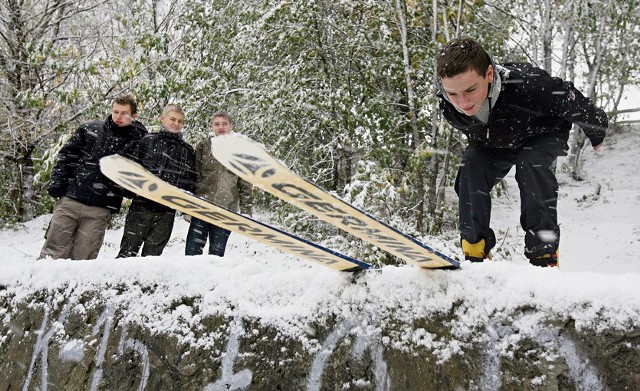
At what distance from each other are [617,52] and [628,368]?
16.7 meters

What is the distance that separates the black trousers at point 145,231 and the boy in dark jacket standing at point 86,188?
0.62 feet

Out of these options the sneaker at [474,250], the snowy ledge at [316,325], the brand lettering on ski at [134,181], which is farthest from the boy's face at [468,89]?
the brand lettering on ski at [134,181]

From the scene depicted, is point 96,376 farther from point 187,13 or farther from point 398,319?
point 187,13

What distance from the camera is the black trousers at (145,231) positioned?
3.46 m

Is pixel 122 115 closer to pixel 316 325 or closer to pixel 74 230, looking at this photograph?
pixel 74 230

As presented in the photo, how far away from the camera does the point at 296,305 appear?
64.7 inches

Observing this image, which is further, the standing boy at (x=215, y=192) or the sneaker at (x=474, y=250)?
the standing boy at (x=215, y=192)

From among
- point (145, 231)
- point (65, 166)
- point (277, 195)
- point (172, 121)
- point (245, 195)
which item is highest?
point (172, 121)

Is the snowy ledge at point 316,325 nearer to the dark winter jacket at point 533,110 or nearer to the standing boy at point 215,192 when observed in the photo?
the dark winter jacket at point 533,110

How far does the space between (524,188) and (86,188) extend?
111 inches

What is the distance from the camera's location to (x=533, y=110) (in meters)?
2.14

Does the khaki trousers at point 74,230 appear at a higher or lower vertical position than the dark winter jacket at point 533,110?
lower

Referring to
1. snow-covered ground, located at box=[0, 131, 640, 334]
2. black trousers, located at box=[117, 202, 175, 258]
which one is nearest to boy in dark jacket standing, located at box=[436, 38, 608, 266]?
snow-covered ground, located at box=[0, 131, 640, 334]

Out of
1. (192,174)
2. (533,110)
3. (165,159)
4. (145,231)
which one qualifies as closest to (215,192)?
(192,174)
